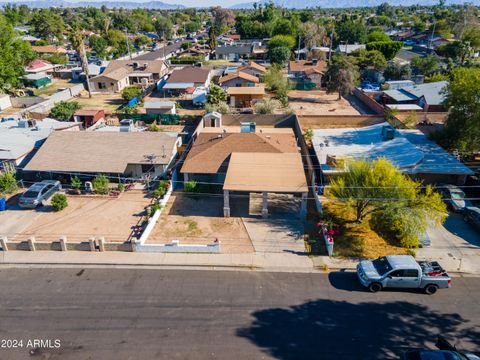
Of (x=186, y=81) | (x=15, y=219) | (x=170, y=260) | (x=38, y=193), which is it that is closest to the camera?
(x=170, y=260)

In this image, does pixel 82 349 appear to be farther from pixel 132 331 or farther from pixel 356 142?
pixel 356 142

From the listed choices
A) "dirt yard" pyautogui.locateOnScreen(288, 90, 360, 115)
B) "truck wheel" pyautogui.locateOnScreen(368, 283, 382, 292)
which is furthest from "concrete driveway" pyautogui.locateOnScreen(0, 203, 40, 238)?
"dirt yard" pyautogui.locateOnScreen(288, 90, 360, 115)

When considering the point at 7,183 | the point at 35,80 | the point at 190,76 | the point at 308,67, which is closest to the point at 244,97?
the point at 190,76

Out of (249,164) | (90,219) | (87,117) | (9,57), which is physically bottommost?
(90,219)

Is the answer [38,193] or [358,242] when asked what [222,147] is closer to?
[358,242]

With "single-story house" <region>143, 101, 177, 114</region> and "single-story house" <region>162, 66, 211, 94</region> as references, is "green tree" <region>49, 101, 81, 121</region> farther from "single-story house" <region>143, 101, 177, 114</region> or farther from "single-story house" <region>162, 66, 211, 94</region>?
"single-story house" <region>162, 66, 211, 94</region>

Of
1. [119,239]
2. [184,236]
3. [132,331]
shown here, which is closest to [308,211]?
[184,236]

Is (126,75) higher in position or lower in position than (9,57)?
lower
